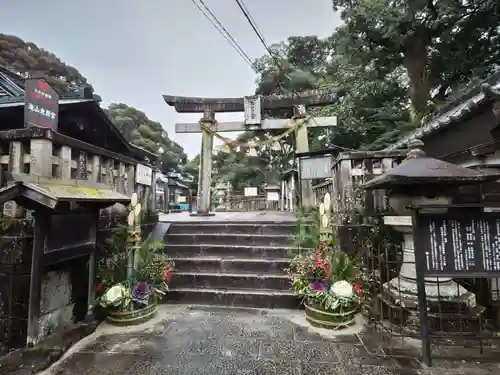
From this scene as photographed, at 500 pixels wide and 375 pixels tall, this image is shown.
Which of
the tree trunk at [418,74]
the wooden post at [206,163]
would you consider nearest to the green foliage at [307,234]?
the wooden post at [206,163]

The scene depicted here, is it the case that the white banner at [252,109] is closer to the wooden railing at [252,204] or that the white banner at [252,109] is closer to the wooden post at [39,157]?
the wooden post at [39,157]

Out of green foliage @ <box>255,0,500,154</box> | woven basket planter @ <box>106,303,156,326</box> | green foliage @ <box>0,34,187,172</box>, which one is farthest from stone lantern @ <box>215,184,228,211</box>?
woven basket planter @ <box>106,303,156,326</box>

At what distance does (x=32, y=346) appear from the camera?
322 cm

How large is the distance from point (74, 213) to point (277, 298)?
354cm

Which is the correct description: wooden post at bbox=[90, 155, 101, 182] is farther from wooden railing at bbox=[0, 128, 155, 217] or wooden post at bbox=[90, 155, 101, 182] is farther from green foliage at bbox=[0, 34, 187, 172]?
green foliage at bbox=[0, 34, 187, 172]

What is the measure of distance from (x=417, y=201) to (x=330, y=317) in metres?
2.06

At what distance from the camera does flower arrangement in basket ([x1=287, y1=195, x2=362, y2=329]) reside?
12.9 feet

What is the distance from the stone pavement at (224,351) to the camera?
2.91 metres

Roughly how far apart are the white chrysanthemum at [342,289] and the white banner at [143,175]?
4.51 m

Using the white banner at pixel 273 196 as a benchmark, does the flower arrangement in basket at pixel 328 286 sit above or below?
below

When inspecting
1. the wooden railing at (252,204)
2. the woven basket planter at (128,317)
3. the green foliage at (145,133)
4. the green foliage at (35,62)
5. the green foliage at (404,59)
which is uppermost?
the green foliage at (35,62)

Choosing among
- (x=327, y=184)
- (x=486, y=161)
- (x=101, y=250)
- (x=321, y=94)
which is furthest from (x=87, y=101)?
(x=321, y=94)

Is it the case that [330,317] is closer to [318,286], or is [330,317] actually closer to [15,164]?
[318,286]

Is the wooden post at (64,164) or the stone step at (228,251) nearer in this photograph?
the wooden post at (64,164)
